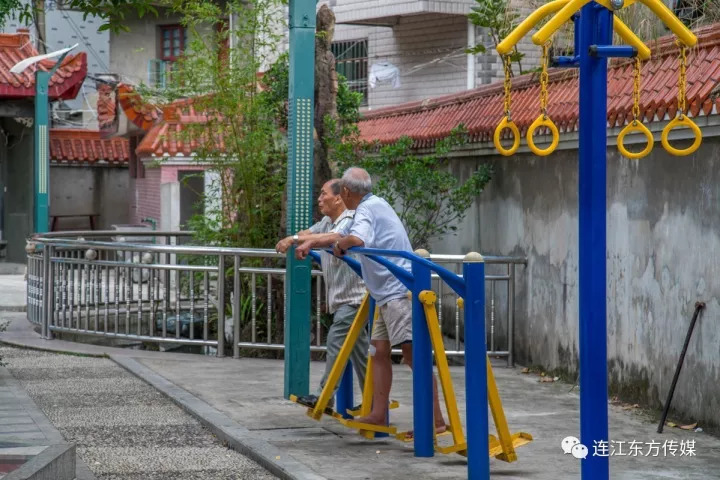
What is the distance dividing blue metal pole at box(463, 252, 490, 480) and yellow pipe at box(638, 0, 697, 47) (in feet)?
5.43

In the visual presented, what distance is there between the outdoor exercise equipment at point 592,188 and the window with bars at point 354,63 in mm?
19458

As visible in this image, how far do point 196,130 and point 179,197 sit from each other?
10642mm

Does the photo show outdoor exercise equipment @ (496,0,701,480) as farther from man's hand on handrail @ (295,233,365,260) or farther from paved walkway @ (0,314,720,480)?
man's hand on handrail @ (295,233,365,260)

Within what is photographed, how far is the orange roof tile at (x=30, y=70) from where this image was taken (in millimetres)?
25266

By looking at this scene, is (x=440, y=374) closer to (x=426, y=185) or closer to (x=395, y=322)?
(x=395, y=322)

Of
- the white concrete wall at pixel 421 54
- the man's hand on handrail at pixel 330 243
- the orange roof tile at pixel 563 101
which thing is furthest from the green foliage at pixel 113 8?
the white concrete wall at pixel 421 54

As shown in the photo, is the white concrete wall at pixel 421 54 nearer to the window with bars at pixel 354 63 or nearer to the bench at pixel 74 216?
the window with bars at pixel 354 63

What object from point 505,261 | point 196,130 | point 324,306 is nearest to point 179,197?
point 196,130

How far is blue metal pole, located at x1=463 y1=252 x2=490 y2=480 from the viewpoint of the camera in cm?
684

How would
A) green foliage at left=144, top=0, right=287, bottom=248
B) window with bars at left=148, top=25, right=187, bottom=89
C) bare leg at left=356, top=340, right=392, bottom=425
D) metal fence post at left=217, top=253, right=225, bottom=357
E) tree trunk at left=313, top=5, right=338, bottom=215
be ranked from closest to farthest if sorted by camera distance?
bare leg at left=356, top=340, right=392, bottom=425
metal fence post at left=217, top=253, right=225, bottom=357
tree trunk at left=313, top=5, right=338, bottom=215
green foliage at left=144, top=0, right=287, bottom=248
window with bars at left=148, top=25, right=187, bottom=89

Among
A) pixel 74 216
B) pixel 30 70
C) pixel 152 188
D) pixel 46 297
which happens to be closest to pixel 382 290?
pixel 46 297

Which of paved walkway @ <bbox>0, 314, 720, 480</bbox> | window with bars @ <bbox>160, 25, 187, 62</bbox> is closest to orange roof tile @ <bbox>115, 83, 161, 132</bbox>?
window with bars @ <bbox>160, 25, 187, 62</bbox>

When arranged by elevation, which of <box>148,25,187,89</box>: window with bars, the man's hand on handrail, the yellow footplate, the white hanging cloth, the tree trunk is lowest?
the yellow footplate

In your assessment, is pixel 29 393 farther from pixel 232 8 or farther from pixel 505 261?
pixel 232 8
